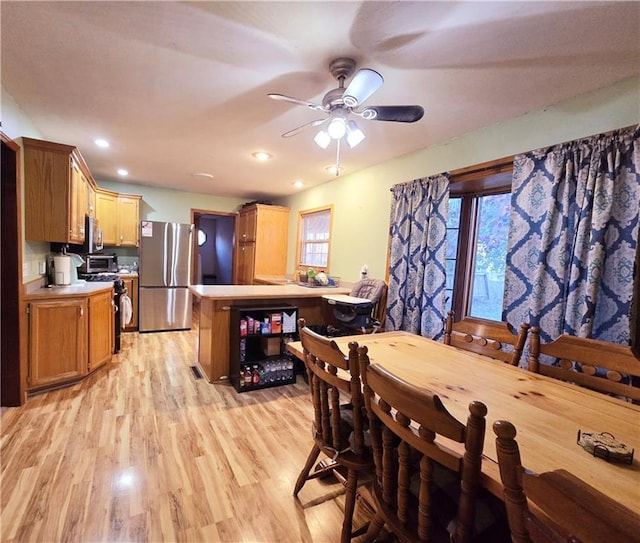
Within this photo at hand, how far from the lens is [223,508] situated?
1.49 metres

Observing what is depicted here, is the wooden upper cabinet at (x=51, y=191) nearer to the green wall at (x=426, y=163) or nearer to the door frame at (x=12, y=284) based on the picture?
the door frame at (x=12, y=284)

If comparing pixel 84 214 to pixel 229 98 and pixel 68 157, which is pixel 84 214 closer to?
pixel 68 157

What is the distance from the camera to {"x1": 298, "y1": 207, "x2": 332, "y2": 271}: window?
4.50m

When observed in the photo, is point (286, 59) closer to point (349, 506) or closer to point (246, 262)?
point (349, 506)

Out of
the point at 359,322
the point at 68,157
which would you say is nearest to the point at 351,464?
the point at 359,322

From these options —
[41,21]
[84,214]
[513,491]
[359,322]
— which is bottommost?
[359,322]

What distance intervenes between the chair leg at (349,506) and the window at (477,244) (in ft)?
6.72

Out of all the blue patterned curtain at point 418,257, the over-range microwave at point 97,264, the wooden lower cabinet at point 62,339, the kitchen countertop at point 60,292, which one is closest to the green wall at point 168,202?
the over-range microwave at point 97,264

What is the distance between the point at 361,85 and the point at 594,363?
170 centimetres

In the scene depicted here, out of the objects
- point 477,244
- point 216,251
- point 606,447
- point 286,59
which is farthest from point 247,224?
point 606,447

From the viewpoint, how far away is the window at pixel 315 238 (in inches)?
177

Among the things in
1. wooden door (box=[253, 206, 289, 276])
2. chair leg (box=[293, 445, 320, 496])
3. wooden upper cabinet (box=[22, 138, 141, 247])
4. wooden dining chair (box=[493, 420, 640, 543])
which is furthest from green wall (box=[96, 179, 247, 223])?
wooden dining chair (box=[493, 420, 640, 543])

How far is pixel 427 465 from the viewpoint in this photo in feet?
2.76

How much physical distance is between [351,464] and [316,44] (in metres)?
1.96
